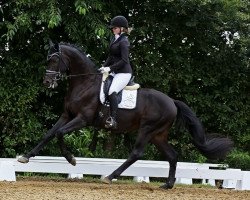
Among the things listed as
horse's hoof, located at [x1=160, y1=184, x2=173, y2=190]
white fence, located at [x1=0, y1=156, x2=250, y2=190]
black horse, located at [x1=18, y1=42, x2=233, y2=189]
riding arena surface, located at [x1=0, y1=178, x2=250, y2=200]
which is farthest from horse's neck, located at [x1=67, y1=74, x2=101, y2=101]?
horse's hoof, located at [x1=160, y1=184, x2=173, y2=190]

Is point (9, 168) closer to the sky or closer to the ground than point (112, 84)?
closer to the ground

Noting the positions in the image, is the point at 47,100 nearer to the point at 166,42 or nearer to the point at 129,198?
the point at 166,42

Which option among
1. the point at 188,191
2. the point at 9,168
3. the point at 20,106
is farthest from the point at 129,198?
the point at 20,106

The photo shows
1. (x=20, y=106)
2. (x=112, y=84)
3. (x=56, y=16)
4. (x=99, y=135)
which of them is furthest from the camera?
(x=99, y=135)

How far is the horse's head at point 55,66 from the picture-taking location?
10.0m

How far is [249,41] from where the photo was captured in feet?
43.9

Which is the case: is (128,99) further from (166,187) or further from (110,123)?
(166,187)

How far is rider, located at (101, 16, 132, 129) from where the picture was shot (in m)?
10.2

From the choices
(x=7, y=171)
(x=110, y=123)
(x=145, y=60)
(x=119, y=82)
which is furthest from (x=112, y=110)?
(x=145, y=60)

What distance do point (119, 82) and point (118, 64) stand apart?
0.32m

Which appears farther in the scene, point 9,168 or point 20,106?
point 20,106

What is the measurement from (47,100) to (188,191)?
5069 mm

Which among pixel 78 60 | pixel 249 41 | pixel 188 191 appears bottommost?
pixel 188 191

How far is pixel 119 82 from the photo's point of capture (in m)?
10.3
